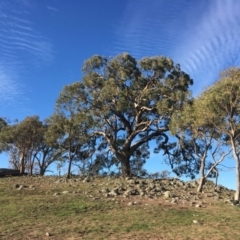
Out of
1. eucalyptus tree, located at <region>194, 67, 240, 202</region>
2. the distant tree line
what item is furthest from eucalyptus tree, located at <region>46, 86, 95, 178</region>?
eucalyptus tree, located at <region>194, 67, 240, 202</region>

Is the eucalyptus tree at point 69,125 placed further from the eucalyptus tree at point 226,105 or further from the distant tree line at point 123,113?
the eucalyptus tree at point 226,105

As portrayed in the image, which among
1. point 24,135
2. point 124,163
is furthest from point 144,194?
point 24,135

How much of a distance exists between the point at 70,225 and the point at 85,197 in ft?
20.6

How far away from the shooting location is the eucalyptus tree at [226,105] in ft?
78.4

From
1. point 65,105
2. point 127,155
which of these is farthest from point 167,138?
point 65,105

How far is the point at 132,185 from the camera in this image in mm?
27219

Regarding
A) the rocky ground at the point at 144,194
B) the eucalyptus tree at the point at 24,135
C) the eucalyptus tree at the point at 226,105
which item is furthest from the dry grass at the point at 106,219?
the eucalyptus tree at the point at 24,135

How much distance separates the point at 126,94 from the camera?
3531 cm

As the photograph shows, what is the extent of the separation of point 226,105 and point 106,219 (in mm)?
12698

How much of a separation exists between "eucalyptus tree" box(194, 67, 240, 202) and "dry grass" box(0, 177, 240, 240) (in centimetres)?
488

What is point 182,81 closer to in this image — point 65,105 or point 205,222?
point 65,105

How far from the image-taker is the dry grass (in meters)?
14.2

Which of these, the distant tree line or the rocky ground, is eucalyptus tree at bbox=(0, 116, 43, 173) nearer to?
the distant tree line

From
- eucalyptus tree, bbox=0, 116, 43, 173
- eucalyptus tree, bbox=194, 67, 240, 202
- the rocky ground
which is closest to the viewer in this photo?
the rocky ground
